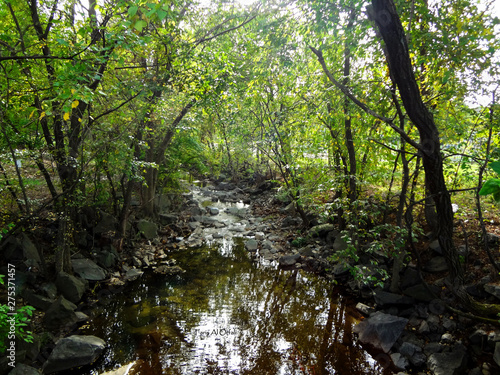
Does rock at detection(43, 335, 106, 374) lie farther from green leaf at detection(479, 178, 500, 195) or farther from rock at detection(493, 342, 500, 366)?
rock at detection(493, 342, 500, 366)

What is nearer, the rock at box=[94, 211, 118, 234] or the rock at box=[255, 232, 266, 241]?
the rock at box=[94, 211, 118, 234]

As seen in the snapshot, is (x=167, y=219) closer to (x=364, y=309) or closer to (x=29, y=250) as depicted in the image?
(x=29, y=250)

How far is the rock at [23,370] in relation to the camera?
394 centimetres

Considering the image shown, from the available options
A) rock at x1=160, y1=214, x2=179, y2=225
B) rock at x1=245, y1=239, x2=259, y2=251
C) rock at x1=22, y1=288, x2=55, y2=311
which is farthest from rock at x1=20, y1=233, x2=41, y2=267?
rock at x1=245, y1=239, x2=259, y2=251

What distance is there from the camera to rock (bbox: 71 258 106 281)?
23.6ft

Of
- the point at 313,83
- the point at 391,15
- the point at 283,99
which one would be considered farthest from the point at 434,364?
the point at 283,99

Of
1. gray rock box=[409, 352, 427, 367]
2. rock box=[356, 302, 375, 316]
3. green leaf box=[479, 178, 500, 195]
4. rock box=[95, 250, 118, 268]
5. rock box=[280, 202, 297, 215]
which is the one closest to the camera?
green leaf box=[479, 178, 500, 195]

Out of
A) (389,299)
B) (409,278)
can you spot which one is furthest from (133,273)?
(409,278)

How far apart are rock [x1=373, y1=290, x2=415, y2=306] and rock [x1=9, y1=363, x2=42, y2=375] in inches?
262

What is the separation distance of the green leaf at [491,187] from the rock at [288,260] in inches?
320

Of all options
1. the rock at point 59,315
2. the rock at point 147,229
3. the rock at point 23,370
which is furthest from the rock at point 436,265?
the rock at point 147,229

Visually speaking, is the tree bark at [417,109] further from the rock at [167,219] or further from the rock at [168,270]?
the rock at [167,219]

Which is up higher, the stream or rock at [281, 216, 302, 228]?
rock at [281, 216, 302, 228]

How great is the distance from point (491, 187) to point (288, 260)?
824 cm
